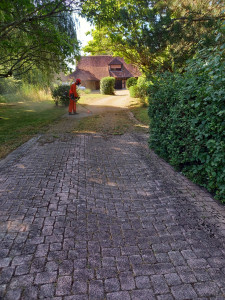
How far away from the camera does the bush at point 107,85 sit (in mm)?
27984

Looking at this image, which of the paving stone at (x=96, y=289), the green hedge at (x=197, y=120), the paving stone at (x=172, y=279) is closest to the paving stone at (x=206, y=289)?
the paving stone at (x=172, y=279)

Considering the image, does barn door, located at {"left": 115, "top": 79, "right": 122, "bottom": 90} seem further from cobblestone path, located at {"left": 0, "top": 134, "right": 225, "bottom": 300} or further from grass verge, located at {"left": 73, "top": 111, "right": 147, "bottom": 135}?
cobblestone path, located at {"left": 0, "top": 134, "right": 225, "bottom": 300}

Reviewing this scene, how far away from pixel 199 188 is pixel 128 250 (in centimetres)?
246

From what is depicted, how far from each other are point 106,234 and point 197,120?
9.01 ft

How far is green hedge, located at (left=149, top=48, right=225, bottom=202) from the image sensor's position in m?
3.69

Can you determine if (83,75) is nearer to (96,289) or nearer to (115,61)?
(115,61)

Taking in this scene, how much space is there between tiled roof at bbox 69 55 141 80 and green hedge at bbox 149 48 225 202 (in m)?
33.9

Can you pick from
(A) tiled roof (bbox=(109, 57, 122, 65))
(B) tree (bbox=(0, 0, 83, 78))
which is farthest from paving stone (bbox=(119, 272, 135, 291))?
(A) tiled roof (bbox=(109, 57, 122, 65))

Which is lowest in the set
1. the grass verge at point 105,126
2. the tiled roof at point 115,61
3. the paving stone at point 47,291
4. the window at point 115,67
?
the paving stone at point 47,291

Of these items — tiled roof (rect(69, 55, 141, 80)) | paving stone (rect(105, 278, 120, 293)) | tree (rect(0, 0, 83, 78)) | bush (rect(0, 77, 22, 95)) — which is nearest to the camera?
paving stone (rect(105, 278, 120, 293))

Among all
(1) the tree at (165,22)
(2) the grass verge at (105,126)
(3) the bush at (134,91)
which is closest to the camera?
(2) the grass verge at (105,126)

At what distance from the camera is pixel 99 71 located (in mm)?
38969

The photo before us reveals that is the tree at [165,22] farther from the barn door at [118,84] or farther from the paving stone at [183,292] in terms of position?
the barn door at [118,84]

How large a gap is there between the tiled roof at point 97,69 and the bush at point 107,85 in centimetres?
1026
